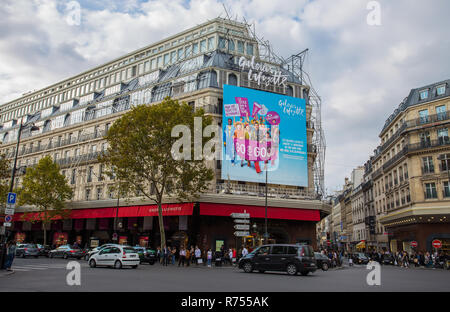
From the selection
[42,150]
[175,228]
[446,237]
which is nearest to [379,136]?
[446,237]

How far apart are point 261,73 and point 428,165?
2147cm

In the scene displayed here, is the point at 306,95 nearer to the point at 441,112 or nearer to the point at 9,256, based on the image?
the point at 441,112

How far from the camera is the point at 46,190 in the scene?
40656 mm

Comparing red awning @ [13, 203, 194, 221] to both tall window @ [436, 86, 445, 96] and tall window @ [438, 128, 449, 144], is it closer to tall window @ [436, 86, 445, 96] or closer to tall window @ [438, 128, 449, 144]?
tall window @ [438, 128, 449, 144]

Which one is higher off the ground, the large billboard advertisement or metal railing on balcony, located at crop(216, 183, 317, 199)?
the large billboard advertisement

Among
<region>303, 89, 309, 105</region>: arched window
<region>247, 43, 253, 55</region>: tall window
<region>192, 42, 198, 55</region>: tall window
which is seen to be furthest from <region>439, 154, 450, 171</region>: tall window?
<region>192, 42, 198, 55</region>: tall window

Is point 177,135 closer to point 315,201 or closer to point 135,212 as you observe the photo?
point 135,212

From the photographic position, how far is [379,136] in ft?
188

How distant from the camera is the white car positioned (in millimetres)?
20047

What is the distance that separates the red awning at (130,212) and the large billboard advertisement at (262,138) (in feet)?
16.1

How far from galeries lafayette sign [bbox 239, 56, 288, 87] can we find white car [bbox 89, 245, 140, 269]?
22.9 metres

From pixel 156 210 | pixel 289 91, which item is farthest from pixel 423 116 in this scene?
pixel 156 210

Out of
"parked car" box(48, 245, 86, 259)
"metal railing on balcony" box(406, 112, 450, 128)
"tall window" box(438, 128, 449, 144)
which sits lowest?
"parked car" box(48, 245, 86, 259)

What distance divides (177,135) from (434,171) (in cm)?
2953
